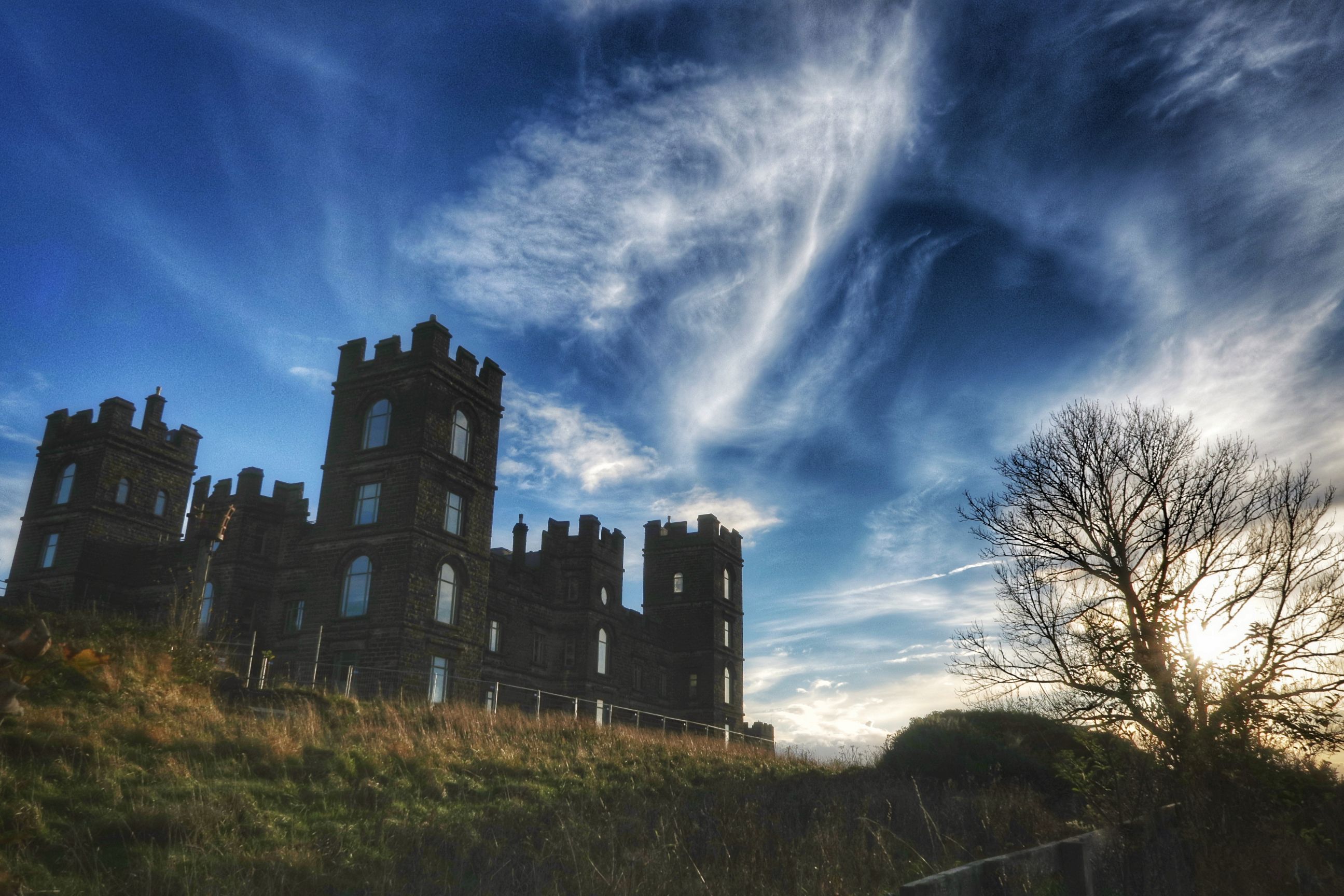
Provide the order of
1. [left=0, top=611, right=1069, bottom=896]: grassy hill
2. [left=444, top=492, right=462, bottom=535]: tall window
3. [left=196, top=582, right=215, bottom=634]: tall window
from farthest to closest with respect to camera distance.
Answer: [left=196, top=582, right=215, bottom=634]: tall window < [left=444, top=492, right=462, bottom=535]: tall window < [left=0, top=611, right=1069, bottom=896]: grassy hill

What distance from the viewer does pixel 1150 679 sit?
44.5 ft

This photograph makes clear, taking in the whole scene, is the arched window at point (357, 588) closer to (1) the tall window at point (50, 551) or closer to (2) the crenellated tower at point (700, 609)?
(1) the tall window at point (50, 551)

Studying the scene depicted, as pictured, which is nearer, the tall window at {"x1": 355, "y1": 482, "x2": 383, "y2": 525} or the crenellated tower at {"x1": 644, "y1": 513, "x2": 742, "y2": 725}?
the tall window at {"x1": 355, "y1": 482, "x2": 383, "y2": 525}

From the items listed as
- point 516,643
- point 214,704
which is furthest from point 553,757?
point 516,643

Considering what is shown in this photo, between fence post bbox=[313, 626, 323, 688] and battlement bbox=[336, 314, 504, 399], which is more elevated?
battlement bbox=[336, 314, 504, 399]

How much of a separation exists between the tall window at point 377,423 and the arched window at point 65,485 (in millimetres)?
17015

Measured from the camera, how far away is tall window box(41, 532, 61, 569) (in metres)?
36.9

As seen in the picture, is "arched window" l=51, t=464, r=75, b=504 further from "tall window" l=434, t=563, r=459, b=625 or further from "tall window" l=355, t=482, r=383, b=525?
"tall window" l=434, t=563, r=459, b=625

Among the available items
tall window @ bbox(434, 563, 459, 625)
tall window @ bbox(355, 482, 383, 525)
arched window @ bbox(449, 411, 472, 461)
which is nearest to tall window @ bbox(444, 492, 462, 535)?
tall window @ bbox(434, 563, 459, 625)

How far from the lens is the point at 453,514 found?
97.6ft

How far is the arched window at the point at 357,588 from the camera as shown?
2755cm

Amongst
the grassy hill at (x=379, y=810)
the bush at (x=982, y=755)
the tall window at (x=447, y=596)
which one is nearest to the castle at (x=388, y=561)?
the tall window at (x=447, y=596)

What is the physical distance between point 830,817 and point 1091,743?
12.2ft

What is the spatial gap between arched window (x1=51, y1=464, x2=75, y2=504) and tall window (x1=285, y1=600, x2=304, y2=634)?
1313 cm
